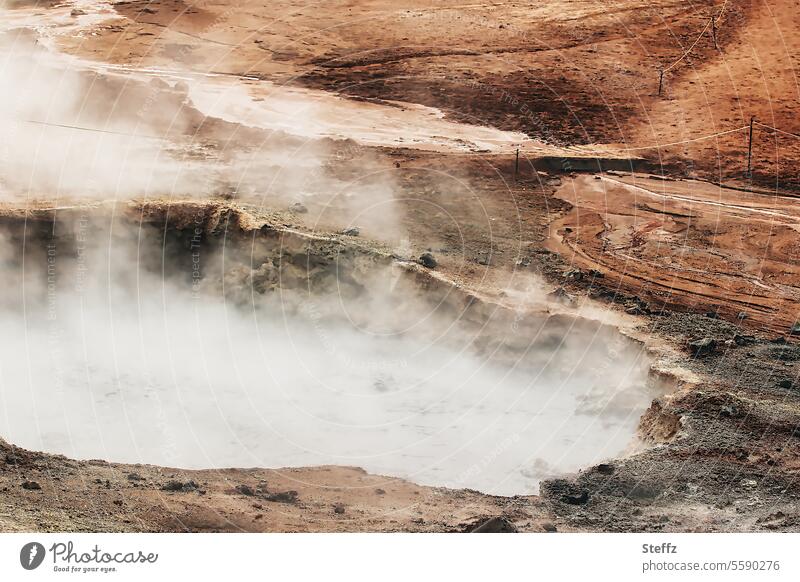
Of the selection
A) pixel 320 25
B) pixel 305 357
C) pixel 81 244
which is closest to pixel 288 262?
pixel 305 357

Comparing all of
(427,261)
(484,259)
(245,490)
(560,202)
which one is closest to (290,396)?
(427,261)

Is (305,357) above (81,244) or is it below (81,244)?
below

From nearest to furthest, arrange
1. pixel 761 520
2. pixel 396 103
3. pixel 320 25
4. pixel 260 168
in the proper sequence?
1. pixel 761 520
2. pixel 260 168
3. pixel 396 103
4. pixel 320 25

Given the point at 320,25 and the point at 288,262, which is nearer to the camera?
the point at 288,262

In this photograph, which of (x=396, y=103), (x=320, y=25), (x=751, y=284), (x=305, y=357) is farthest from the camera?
(x=320, y=25)

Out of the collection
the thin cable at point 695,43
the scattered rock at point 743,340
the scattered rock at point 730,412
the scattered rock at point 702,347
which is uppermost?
the thin cable at point 695,43

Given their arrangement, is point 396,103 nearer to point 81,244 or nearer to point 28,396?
point 81,244

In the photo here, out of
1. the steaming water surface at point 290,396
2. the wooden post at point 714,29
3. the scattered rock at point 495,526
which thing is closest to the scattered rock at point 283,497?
the steaming water surface at point 290,396

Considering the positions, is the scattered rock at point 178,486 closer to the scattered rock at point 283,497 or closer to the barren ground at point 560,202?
the barren ground at point 560,202
